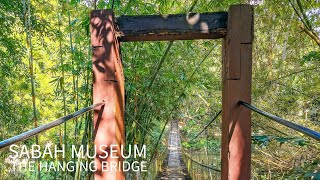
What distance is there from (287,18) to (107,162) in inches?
106

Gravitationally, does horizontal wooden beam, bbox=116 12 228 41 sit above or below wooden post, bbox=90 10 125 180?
above

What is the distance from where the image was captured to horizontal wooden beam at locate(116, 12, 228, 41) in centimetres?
118

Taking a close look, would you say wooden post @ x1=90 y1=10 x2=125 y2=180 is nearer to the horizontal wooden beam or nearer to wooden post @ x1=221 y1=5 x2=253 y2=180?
the horizontal wooden beam

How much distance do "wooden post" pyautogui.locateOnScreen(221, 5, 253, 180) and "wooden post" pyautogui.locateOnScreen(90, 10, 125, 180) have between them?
493mm

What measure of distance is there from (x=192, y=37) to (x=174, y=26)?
112mm

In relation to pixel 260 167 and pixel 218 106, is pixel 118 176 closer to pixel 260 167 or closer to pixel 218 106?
pixel 260 167

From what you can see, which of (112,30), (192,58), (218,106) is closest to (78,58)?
(112,30)

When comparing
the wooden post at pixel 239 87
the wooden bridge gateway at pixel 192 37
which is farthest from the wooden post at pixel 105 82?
the wooden post at pixel 239 87

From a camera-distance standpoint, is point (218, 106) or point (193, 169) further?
point (193, 169)

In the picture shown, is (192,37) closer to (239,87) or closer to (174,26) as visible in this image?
(174,26)

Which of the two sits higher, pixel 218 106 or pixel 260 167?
pixel 218 106

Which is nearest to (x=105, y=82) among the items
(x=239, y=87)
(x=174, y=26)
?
(x=174, y=26)

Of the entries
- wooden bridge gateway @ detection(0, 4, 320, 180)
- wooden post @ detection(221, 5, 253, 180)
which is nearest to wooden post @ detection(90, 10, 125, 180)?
wooden bridge gateway @ detection(0, 4, 320, 180)

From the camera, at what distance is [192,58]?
3666 millimetres
